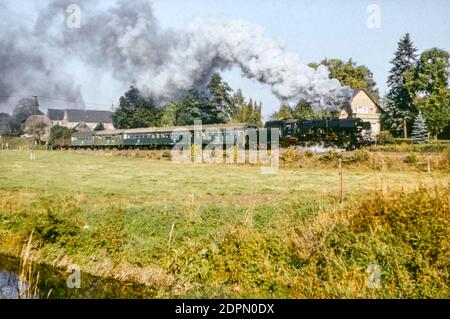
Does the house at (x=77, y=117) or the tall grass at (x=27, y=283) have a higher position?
the house at (x=77, y=117)

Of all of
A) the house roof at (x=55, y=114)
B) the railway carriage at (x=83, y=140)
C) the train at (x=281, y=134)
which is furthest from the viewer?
the house roof at (x=55, y=114)

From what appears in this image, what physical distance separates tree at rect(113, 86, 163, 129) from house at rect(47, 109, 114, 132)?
3947cm

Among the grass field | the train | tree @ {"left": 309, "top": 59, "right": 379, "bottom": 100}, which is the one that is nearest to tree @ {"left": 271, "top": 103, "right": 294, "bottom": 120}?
tree @ {"left": 309, "top": 59, "right": 379, "bottom": 100}

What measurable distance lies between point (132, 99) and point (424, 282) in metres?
73.7

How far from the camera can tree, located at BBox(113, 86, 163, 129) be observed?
75688 mm

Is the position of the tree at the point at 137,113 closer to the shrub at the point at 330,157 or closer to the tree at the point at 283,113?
the tree at the point at 283,113

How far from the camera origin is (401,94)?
56375 mm

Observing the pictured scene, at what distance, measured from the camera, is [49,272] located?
37.9 feet

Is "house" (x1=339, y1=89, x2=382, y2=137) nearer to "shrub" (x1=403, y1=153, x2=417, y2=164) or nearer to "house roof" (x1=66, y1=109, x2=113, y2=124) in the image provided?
"shrub" (x1=403, y1=153, x2=417, y2=164)

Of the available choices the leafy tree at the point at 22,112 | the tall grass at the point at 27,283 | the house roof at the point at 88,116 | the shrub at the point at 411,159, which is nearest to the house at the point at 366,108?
the shrub at the point at 411,159

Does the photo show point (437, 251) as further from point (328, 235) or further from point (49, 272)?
point (49, 272)

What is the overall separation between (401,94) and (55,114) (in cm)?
9562

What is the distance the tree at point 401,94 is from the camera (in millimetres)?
55469

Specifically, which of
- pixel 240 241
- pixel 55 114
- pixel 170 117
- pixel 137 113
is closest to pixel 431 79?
pixel 170 117
